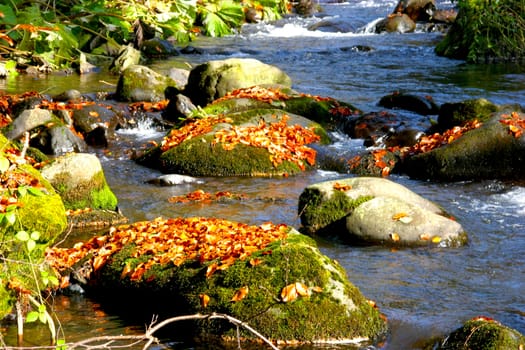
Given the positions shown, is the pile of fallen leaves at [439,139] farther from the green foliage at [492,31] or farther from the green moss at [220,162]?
the green foliage at [492,31]

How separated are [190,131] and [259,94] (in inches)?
96.5

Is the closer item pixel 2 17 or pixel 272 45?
pixel 2 17

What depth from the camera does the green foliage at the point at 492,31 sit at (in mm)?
22438

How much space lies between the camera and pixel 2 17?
308 cm

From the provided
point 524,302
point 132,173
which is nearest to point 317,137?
point 132,173

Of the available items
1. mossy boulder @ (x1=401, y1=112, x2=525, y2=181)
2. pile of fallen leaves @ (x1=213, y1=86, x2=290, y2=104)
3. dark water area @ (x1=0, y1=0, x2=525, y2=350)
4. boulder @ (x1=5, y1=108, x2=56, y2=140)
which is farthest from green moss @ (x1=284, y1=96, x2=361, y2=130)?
boulder @ (x1=5, y1=108, x2=56, y2=140)

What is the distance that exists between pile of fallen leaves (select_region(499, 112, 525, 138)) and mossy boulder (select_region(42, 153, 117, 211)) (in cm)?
629

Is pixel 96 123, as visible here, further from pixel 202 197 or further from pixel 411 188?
pixel 411 188

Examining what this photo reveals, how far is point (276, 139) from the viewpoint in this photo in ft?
43.2

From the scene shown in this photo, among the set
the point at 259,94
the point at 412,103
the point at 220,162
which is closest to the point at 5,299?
the point at 220,162

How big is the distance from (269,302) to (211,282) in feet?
1.82

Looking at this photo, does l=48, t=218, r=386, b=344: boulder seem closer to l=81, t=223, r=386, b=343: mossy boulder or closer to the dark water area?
l=81, t=223, r=386, b=343: mossy boulder

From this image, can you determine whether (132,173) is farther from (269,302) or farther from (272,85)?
(269,302)

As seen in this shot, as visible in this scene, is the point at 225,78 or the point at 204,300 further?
the point at 225,78
